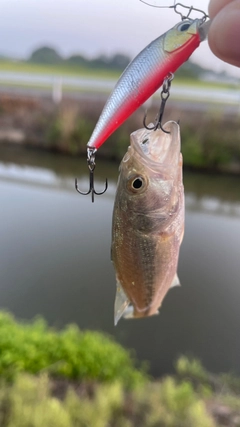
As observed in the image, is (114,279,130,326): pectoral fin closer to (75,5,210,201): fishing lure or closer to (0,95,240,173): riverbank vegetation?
(75,5,210,201): fishing lure

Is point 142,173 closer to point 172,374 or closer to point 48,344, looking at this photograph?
point 48,344

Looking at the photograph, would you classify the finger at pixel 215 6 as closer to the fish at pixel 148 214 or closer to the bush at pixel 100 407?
the fish at pixel 148 214

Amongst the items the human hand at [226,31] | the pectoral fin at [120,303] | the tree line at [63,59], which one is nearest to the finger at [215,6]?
the human hand at [226,31]

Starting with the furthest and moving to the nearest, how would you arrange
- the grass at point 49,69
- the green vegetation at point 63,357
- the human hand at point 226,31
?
1. the grass at point 49,69
2. the green vegetation at point 63,357
3. the human hand at point 226,31

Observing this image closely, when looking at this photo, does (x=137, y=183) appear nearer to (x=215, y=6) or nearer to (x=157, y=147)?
(x=157, y=147)

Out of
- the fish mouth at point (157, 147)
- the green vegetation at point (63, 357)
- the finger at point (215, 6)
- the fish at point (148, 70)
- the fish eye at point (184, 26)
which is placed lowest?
the green vegetation at point (63, 357)

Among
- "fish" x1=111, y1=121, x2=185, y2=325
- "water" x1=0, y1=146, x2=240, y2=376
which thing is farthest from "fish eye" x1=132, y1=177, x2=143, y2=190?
"water" x1=0, y1=146, x2=240, y2=376

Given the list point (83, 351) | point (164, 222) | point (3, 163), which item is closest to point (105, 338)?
point (83, 351)
